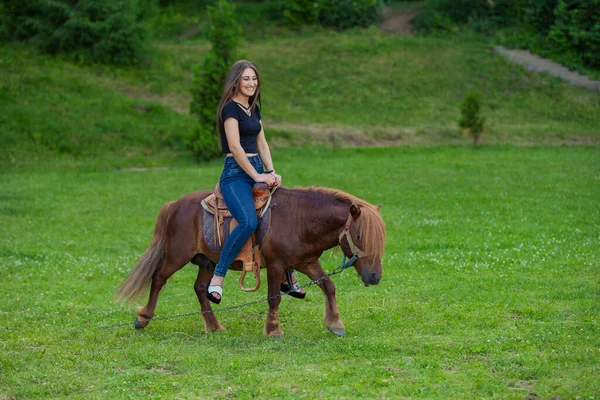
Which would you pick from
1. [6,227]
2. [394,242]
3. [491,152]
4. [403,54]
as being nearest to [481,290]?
[394,242]

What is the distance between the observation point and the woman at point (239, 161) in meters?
8.51

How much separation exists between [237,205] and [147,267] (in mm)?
1720

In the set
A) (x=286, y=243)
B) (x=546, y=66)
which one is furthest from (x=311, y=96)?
(x=286, y=243)

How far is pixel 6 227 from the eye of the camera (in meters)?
17.3

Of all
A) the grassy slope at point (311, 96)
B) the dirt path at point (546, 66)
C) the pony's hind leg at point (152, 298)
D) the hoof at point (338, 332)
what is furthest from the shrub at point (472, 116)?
the hoof at point (338, 332)

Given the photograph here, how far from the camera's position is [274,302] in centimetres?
865

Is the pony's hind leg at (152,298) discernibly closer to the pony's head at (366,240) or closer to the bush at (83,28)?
the pony's head at (366,240)

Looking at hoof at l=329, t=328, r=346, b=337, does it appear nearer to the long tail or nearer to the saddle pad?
the saddle pad

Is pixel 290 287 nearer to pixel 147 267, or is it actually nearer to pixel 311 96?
pixel 147 267

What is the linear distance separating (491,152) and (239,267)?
19.6 meters

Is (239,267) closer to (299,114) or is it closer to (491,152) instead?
A: (491,152)

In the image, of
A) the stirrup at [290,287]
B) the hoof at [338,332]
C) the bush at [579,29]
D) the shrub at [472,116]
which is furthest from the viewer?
the bush at [579,29]

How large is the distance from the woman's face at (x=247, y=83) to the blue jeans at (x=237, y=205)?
2.39 ft

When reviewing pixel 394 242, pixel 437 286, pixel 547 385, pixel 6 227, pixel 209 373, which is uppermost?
pixel 547 385
